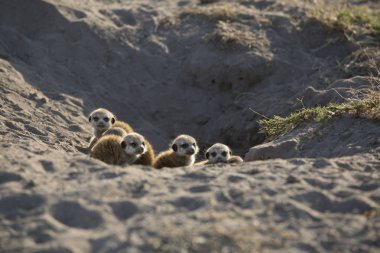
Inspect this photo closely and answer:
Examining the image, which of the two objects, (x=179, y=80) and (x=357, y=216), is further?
(x=179, y=80)

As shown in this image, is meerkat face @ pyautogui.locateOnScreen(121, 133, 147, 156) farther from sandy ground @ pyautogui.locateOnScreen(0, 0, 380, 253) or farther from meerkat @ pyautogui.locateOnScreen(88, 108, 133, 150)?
meerkat @ pyautogui.locateOnScreen(88, 108, 133, 150)

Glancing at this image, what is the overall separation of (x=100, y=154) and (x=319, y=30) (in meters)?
5.05

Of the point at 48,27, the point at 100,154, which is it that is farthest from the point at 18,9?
the point at 100,154

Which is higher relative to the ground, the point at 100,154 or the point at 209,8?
the point at 209,8

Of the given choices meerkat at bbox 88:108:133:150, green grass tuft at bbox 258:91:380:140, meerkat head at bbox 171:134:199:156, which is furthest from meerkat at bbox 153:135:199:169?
green grass tuft at bbox 258:91:380:140

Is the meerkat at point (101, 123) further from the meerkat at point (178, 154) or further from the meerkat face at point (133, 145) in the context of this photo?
the meerkat face at point (133, 145)

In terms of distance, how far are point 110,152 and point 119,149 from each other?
0.38 feet

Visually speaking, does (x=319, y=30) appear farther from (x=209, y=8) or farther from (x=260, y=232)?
(x=260, y=232)

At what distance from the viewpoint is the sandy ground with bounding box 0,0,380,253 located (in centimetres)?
412

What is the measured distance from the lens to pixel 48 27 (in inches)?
379

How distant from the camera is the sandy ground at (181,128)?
412cm

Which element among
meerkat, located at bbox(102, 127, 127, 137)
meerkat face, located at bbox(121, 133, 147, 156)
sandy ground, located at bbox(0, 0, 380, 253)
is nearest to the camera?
sandy ground, located at bbox(0, 0, 380, 253)

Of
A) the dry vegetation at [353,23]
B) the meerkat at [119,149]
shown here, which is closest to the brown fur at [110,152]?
the meerkat at [119,149]

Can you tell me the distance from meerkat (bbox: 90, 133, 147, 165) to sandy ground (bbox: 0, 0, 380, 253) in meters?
0.60
